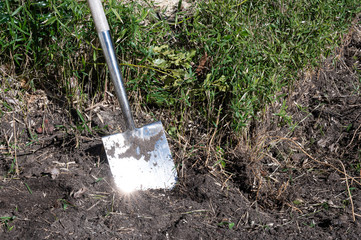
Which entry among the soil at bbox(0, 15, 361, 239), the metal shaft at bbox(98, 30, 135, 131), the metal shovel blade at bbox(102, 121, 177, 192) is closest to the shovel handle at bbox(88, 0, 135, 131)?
the metal shaft at bbox(98, 30, 135, 131)

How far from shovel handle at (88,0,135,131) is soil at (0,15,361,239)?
12.5 inches

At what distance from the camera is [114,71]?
Result: 2.50 meters

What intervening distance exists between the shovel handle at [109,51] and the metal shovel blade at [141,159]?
11cm

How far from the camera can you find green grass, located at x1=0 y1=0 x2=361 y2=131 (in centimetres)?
260

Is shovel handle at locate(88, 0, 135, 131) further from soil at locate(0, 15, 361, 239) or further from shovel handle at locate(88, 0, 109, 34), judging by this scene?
soil at locate(0, 15, 361, 239)

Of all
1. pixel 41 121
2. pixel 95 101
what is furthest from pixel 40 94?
pixel 95 101

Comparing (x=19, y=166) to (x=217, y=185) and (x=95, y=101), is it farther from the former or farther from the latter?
(x=217, y=185)

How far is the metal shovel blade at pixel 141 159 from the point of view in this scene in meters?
2.48

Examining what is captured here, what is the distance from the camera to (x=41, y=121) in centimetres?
277

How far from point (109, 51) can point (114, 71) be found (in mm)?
134

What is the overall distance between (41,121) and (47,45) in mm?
563

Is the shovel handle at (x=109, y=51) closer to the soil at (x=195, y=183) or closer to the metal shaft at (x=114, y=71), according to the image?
the metal shaft at (x=114, y=71)

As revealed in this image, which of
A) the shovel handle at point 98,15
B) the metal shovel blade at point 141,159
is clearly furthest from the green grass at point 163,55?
the metal shovel blade at point 141,159

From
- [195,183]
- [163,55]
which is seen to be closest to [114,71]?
[163,55]
